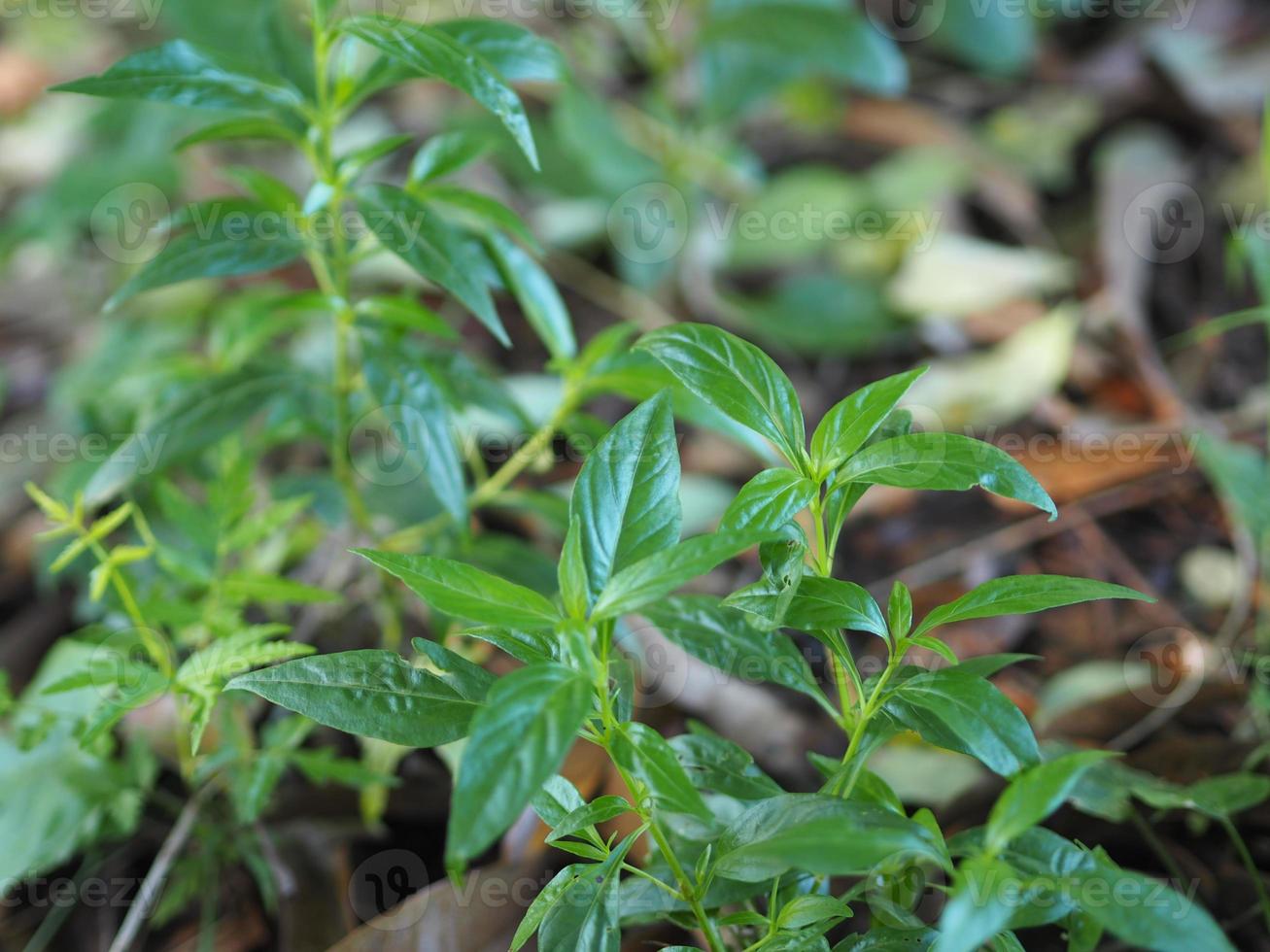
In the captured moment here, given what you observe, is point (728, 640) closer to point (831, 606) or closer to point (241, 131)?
point (831, 606)

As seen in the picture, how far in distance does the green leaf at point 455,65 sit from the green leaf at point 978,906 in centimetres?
67

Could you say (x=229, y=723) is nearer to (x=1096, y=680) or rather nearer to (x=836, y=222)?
(x=1096, y=680)

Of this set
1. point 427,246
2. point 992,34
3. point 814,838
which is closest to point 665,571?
point 814,838

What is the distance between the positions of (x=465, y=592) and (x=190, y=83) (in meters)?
0.64

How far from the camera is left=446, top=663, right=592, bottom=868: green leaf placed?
2.07 ft

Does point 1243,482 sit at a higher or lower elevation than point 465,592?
lower

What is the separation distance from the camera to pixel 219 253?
1113 mm

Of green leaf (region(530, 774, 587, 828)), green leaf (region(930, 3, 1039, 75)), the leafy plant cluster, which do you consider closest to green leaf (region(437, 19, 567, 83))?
the leafy plant cluster

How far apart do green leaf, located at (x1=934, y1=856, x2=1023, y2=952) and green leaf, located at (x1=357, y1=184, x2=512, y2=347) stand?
2.08 feet

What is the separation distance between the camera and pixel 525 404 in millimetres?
2057

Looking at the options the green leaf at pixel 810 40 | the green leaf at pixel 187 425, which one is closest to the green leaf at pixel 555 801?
the green leaf at pixel 187 425

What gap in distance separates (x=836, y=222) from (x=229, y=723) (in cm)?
193

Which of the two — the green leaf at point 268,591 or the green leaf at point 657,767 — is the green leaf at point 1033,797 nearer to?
the green leaf at point 657,767

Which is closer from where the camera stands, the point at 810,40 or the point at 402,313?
the point at 402,313
